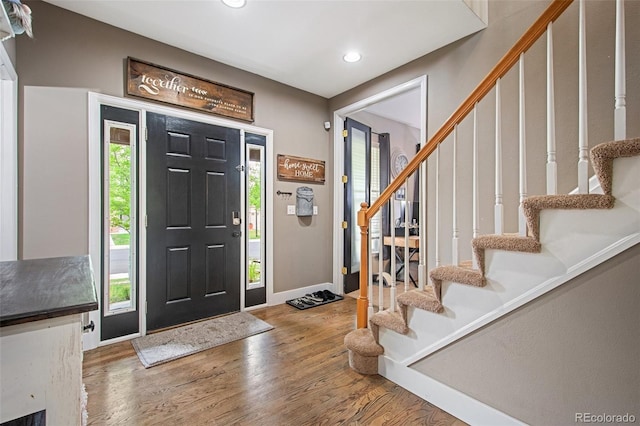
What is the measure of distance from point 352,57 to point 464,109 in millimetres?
1680

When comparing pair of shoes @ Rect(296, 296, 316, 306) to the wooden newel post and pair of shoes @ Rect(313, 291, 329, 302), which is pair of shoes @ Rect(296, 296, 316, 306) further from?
the wooden newel post

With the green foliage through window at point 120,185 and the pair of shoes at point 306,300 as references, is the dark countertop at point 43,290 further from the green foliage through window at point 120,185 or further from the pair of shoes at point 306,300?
the pair of shoes at point 306,300

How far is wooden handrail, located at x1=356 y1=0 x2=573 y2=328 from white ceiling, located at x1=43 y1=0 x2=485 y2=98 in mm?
1040

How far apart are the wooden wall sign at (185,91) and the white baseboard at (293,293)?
210cm

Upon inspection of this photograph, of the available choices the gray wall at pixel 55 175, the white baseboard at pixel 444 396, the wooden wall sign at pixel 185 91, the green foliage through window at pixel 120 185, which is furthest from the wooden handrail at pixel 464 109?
the gray wall at pixel 55 175

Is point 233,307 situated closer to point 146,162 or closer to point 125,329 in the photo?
point 125,329

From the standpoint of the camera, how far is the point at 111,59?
249 centimetres

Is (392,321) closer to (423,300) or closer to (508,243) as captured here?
(423,300)

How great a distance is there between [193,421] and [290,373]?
0.67 metres

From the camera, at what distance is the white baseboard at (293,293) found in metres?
3.53

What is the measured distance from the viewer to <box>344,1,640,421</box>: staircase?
45.2 inches

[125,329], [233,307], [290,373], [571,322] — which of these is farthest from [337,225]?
[571,322]

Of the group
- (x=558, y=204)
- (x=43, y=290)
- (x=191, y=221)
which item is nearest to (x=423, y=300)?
(x=558, y=204)

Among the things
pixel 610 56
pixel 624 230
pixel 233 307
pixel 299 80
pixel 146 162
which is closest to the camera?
pixel 624 230
